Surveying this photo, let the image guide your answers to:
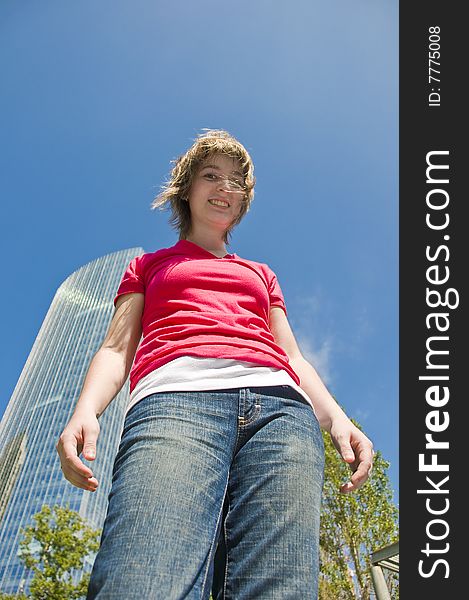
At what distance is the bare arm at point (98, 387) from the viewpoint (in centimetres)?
125

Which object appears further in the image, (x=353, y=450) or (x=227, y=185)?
(x=227, y=185)

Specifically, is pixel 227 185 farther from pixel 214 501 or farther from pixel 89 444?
pixel 214 501

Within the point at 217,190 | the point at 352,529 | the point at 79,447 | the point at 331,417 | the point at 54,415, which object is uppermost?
the point at 54,415

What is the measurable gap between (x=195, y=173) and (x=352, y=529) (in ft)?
44.9

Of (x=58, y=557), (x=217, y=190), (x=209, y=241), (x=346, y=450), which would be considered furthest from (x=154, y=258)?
(x=58, y=557)

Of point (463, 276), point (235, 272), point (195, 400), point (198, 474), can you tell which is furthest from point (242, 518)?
point (463, 276)

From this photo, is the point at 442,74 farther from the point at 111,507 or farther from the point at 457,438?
the point at 111,507

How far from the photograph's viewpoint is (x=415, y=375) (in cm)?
220

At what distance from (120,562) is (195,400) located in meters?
0.42

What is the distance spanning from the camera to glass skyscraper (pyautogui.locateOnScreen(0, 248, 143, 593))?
204 ft

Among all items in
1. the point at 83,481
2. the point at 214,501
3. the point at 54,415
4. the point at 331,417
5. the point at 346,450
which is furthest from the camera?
the point at 54,415

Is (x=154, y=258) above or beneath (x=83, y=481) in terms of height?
above

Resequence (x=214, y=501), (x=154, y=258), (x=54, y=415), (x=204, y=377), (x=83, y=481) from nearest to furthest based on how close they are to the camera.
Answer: (x=214, y=501) < (x=83, y=481) < (x=204, y=377) < (x=154, y=258) < (x=54, y=415)

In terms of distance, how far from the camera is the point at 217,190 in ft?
6.47
